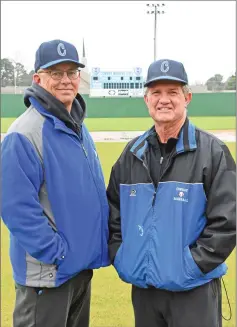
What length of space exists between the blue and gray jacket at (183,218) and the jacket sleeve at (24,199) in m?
0.47

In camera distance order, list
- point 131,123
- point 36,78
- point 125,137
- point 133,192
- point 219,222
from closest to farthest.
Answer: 1. point 219,222
2. point 133,192
3. point 36,78
4. point 125,137
5. point 131,123

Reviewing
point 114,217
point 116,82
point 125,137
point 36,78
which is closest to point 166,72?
point 36,78

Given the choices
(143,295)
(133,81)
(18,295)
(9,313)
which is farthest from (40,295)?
(133,81)

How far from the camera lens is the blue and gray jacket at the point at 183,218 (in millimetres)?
2258

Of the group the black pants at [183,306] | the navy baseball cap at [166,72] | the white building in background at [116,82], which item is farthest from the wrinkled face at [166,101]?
the white building in background at [116,82]

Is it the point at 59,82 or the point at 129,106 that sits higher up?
the point at 129,106

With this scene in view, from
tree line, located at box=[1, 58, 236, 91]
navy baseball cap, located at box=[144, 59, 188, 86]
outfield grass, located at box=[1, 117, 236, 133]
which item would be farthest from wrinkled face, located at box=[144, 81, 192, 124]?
tree line, located at box=[1, 58, 236, 91]

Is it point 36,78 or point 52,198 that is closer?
point 52,198

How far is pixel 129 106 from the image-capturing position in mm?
28312

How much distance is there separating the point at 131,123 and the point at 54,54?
2315cm

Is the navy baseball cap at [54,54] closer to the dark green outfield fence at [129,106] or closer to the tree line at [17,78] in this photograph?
the dark green outfield fence at [129,106]

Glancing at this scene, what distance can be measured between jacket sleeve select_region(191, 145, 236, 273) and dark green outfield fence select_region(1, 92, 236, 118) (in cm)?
2568

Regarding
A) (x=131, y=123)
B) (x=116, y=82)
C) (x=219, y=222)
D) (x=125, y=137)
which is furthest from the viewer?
(x=116, y=82)

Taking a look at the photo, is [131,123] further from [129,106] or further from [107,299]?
[107,299]
